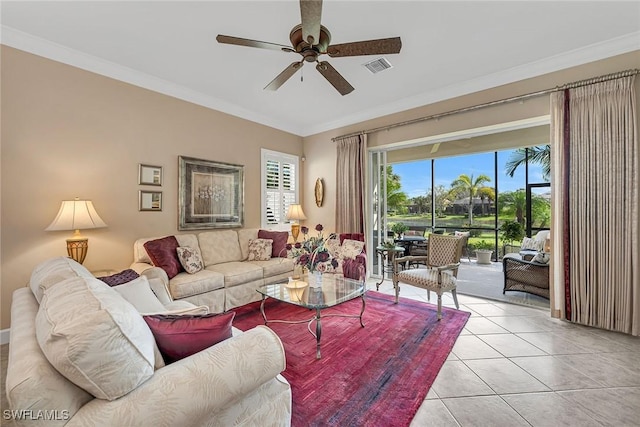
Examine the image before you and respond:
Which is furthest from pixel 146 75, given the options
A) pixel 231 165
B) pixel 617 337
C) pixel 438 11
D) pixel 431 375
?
pixel 617 337

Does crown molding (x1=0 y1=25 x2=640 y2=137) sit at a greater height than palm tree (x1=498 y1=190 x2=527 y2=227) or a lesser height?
greater

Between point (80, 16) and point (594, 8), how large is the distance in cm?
462

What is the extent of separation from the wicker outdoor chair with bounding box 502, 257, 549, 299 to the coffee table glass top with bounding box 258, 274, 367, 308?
2536 millimetres

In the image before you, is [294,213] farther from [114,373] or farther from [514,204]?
[514,204]

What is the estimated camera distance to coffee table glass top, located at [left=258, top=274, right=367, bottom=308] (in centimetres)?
261

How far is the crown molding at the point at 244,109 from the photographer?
108 inches

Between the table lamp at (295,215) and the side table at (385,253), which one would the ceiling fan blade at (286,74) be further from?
the side table at (385,253)

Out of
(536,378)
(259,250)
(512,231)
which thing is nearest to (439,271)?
(536,378)

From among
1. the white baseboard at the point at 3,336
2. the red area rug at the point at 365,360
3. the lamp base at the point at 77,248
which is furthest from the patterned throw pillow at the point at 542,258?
the white baseboard at the point at 3,336

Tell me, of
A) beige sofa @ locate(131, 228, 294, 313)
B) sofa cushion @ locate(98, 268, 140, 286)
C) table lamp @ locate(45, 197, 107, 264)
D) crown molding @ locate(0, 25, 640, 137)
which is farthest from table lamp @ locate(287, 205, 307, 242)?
sofa cushion @ locate(98, 268, 140, 286)

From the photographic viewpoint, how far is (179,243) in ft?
11.7

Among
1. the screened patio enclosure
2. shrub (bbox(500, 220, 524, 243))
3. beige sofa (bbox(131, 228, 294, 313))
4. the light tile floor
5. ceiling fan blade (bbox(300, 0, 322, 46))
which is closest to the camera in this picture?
ceiling fan blade (bbox(300, 0, 322, 46))

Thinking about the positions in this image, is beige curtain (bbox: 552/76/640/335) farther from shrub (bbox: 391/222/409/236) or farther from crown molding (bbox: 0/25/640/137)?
shrub (bbox: 391/222/409/236)

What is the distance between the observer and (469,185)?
7.04m
